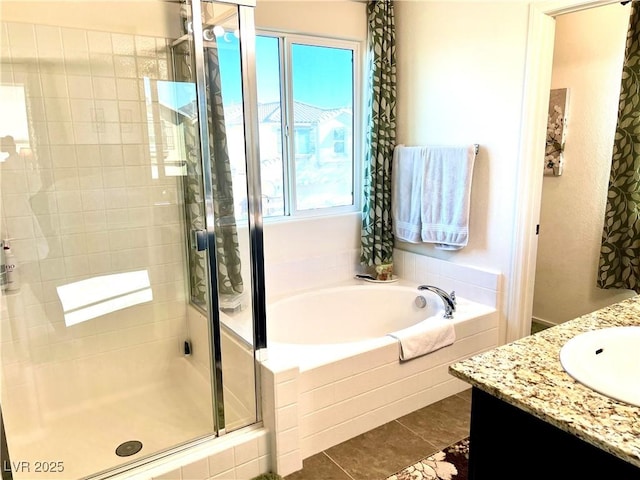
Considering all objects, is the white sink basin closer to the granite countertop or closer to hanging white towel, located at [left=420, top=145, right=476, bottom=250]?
the granite countertop

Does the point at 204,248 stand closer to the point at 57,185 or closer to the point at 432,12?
the point at 57,185

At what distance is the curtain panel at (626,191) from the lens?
2668mm

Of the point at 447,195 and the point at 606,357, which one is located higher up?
the point at 447,195

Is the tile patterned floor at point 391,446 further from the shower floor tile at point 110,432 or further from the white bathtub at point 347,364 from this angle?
the shower floor tile at point 110,432

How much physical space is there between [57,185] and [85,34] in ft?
2.55

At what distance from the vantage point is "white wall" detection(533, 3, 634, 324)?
3.01 m

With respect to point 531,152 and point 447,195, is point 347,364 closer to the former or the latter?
point 447,195

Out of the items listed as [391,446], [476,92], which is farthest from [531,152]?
[391,446]

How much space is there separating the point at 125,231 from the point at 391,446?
1.81 meters

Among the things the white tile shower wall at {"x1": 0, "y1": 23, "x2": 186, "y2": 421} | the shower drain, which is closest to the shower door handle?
the white tile shower wall at {"x1": 0, "y1": 23, "x2": 186, "y2": 421}

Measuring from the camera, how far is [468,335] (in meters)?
2.67

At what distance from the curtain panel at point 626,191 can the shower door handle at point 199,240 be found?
8.14 feet

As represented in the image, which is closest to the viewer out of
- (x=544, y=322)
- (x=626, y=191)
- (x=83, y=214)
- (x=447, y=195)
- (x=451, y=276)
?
(x=83, y=214)

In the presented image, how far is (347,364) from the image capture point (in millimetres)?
2182
